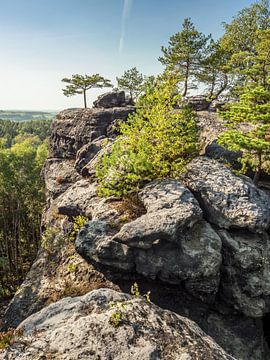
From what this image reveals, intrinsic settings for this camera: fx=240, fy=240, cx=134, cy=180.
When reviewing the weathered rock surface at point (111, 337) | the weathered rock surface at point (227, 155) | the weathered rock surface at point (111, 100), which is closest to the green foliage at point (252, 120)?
the weathered rock surface at point (227, 155)

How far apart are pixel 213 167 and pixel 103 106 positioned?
25537 mm

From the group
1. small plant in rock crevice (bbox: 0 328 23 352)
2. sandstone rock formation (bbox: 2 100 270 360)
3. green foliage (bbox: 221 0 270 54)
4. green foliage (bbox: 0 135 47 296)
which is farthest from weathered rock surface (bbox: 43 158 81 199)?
green foliage (bbox: 221 0 270 54)

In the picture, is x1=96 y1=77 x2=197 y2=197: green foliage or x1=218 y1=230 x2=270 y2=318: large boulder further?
x1=96 y1=77 x2=197 y2=197: green foliage

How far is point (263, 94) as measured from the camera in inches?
454

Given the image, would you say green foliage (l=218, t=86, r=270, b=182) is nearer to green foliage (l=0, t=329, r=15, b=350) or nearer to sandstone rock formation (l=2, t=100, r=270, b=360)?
sandstone rock formation (l=2, t=100, r=270, b=360)

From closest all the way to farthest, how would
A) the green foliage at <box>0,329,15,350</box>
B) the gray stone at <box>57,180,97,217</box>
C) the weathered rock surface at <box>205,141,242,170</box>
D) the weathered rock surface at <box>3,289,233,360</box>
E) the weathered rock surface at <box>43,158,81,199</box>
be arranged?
the weathered rock surface at <box>3,289,233,360</box>
the green foliage at <box>0,329,15,350</box>
the gray stone at <box>57,180,97,217</box>
the weathered rock surface at <box>205,141,242,170</box>
the weathered rock surface at <box>43,158,81,199</box>

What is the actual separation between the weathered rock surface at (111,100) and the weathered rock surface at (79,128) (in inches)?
125

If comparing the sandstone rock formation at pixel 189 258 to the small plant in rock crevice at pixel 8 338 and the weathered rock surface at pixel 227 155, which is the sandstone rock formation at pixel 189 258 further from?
the small plant in rock crevice at pixel 8 338

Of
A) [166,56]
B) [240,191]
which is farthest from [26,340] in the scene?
[166,56]

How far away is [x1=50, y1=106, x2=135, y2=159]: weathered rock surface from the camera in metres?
29.0

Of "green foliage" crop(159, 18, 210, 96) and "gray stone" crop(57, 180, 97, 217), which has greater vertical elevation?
"green foliage" crop(159, 18, 210, 96)

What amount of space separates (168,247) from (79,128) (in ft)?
78.8

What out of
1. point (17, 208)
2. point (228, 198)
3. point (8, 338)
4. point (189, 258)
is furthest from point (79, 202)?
point (17, 208)

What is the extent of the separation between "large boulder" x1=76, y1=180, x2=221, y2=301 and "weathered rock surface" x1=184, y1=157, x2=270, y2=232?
0.87 meters
